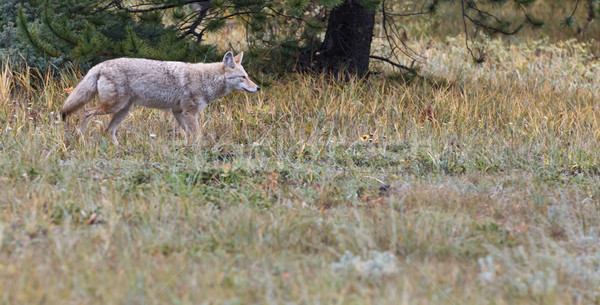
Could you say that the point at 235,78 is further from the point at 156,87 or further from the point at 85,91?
the point at 85,91

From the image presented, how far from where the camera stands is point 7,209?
458 cm

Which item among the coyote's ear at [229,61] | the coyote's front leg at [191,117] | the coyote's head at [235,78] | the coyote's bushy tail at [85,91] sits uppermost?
the coyote's ear at [229,61]

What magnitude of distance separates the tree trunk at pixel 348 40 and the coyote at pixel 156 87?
2339 mm

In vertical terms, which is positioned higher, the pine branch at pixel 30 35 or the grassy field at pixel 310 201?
the pine branch at pixel 30 35

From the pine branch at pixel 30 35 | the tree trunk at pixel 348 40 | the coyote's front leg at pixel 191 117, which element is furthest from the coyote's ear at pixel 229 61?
the tree trunk at pixel 348 40

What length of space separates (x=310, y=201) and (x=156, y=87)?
2.89 meters

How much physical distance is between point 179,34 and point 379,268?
5.87 metres

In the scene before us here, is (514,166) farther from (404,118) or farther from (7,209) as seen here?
(7,209)

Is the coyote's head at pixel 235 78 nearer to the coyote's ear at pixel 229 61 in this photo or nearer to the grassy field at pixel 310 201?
the coyote's ear at pixel 229 61

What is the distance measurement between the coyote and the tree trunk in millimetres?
2339

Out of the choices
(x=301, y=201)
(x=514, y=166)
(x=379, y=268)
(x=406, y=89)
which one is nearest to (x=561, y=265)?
(x=379, y=268)

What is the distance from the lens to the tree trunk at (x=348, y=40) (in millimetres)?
9414

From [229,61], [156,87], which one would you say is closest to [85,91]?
[156,87]

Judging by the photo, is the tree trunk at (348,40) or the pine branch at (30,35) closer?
the pine branch at (30,35)
